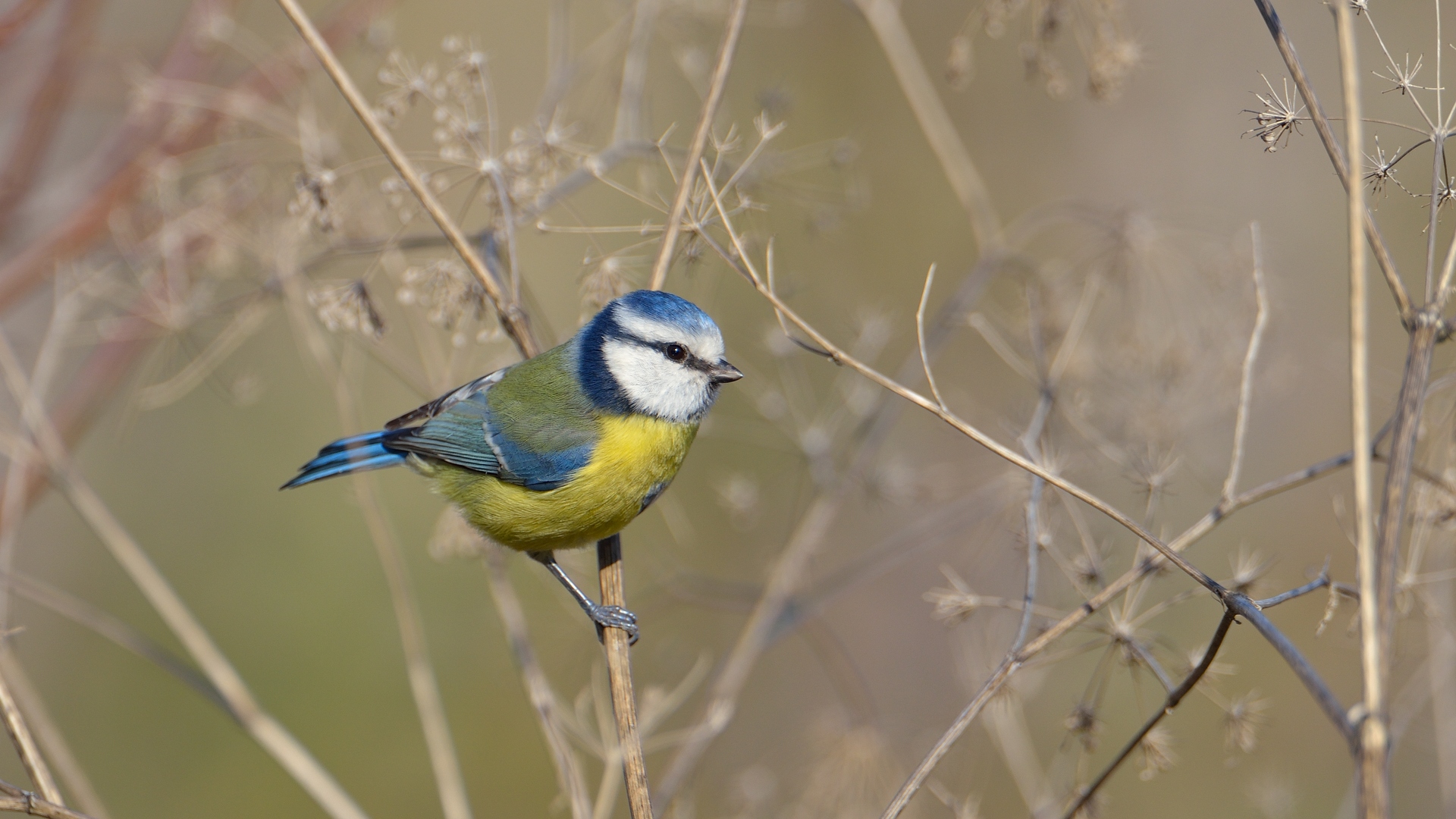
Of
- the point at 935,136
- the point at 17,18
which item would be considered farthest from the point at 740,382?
the point at 17,18

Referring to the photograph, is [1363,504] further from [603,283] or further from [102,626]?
[102,626]

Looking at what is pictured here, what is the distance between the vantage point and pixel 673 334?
2.98 metres

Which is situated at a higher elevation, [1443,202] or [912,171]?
[912,171]

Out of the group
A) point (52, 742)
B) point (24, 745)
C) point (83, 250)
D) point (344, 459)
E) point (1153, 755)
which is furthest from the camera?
point (344, 459)

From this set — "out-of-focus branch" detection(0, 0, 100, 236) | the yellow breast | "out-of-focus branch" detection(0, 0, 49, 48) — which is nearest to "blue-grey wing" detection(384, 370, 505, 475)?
the yellow breast

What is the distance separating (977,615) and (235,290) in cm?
320

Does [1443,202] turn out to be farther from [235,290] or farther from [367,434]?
[235,290]

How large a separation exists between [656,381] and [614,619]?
0.71 m

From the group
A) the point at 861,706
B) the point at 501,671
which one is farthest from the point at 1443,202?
the point at 501,671

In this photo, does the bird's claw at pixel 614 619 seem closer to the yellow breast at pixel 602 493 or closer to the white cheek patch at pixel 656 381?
the yellow breast at pixel 602 493

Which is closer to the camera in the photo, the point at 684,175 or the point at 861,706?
the point at 684,175

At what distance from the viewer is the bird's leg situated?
3035 mm

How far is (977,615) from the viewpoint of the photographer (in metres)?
4.11

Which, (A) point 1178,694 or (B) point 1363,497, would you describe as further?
(A) point 1178,694
